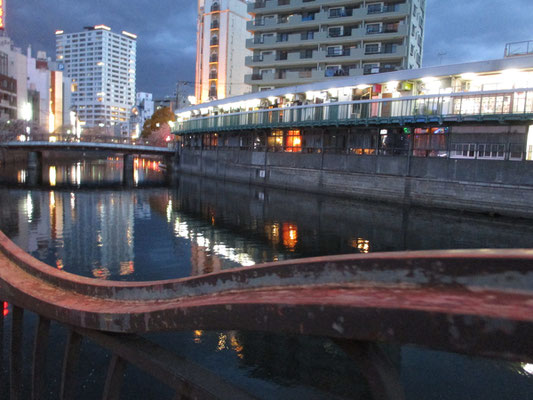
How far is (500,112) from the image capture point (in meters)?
24.8

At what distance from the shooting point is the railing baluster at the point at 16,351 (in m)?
3.25

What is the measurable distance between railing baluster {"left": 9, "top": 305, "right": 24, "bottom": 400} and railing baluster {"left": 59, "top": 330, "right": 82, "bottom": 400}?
2.38 ft

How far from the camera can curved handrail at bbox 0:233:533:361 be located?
1.28 metres

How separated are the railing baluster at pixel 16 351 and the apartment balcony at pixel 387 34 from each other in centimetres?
4679

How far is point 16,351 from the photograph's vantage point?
3342 millimetres

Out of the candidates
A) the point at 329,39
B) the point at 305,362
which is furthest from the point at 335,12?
the point at 305,362

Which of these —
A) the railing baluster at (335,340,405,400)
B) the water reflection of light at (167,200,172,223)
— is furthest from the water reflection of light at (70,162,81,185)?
the railing baluster at (335,340,405,400)

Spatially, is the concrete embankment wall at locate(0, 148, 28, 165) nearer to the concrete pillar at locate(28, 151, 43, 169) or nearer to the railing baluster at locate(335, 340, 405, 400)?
the concrete pillar at locate(28, 151, 43, 169)

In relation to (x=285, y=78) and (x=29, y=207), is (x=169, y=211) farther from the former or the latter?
(x=285, y=78)

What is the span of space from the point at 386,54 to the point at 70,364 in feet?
153

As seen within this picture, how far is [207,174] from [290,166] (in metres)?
17.5

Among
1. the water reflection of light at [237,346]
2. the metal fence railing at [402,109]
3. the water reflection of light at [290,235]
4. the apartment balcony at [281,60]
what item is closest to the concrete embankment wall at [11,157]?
the apartment balcony at [281,60]

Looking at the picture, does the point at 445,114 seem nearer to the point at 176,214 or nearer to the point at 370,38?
the point at 176,214

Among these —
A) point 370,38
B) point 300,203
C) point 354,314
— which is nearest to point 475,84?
point 300,203
